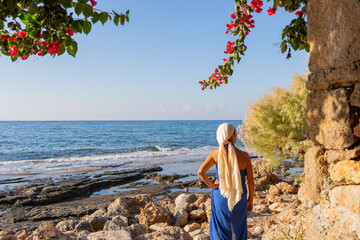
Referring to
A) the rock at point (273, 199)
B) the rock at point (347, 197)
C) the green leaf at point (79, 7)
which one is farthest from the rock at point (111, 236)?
the rock at point (273, 199)

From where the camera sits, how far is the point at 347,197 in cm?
220

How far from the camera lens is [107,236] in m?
4.06

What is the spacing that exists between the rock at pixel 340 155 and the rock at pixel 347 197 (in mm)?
220

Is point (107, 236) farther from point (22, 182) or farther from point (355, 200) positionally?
point (22, 182)

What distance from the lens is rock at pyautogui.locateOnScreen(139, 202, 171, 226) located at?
6.54 meters

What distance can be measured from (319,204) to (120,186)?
11300 millimetres

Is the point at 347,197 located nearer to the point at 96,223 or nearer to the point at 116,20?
the point at 116,20

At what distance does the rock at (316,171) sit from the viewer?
243cm

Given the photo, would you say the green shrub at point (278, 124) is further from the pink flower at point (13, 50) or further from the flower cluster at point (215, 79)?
the pink flower at point (13, 50)

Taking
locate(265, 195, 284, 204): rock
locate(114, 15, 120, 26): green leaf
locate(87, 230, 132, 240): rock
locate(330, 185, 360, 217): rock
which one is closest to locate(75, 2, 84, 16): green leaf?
locate(114, 15, 120, 26): green leaf

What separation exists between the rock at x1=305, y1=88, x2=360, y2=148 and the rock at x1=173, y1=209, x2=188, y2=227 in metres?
4.80

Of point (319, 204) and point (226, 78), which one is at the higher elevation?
point (226, 78)

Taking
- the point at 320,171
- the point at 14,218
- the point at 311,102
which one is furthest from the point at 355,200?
the point at 14,218

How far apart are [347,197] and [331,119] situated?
2.00 ft
